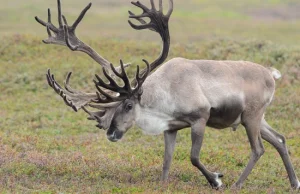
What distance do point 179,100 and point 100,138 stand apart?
186 inches

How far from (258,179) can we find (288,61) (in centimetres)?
985

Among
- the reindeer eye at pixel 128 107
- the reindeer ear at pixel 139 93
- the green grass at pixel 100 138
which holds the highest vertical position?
the reindeer ear at pixel 139 93

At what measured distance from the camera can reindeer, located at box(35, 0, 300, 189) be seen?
10.5 meters

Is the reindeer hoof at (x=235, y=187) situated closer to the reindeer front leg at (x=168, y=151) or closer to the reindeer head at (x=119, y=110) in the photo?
the reindeer front leg at (x=168, y=151)

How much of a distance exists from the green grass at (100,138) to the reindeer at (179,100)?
29.3 inches

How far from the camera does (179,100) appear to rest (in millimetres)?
10469

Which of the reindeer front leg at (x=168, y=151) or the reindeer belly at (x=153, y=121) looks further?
the reindeer front leg at (x=168, y=151)

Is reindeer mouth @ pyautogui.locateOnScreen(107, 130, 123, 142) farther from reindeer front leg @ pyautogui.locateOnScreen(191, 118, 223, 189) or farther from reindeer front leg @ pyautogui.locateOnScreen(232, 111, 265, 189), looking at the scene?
reindeer front leg @ pyautogui.locateOnScreen(232, 111, 265, 189)

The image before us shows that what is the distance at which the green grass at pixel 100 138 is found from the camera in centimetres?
1063

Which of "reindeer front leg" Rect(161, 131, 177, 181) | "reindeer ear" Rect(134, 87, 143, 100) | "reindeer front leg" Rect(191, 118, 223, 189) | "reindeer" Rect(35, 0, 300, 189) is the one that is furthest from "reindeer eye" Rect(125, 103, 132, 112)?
"reindeer front leg" Rect(191, 118, 223, 189)

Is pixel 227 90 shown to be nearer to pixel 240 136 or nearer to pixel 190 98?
pixel 190 98

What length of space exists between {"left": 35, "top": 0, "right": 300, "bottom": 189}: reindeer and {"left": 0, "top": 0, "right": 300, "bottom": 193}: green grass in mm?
745

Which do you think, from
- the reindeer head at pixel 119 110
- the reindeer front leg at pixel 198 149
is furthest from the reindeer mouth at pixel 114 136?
the reindeer front leg at pixel 198 149

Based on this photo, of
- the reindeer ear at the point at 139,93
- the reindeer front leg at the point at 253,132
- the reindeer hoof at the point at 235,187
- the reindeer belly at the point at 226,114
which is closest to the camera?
the reindeer hoof at the point at 235,187
